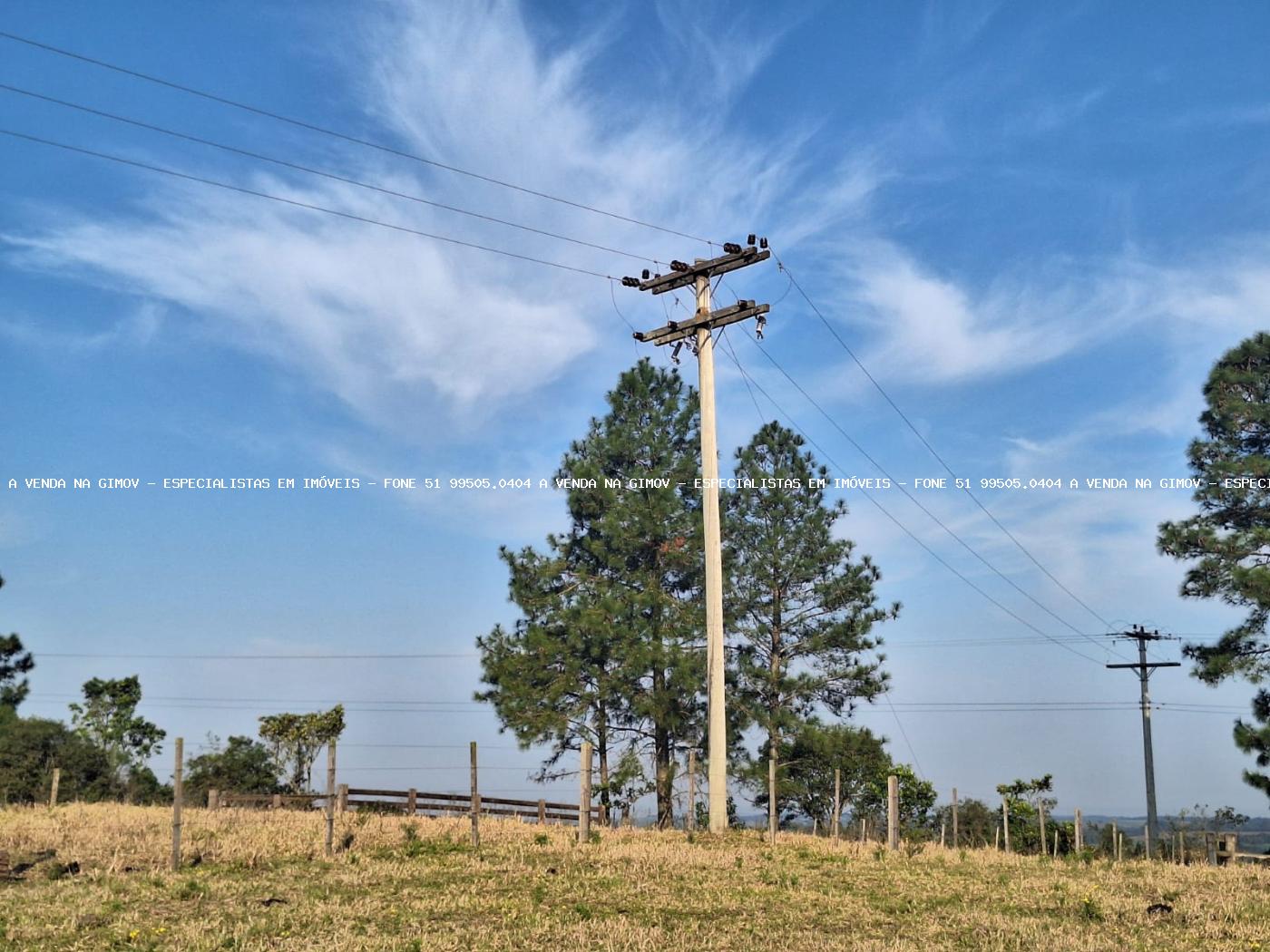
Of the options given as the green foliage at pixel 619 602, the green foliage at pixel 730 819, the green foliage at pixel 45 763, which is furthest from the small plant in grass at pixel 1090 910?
the green foliage at pixel 45 763

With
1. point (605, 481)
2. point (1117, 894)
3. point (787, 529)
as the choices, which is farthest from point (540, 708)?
point (1117, 894)

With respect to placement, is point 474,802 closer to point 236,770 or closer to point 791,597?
point 791,597

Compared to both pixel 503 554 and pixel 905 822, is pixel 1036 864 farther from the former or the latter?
pixel 905 822

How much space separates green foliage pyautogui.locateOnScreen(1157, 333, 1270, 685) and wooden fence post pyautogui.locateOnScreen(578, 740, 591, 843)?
22.4 m

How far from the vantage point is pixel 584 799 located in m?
23.7

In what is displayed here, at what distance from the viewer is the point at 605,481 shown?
4384 centimetres

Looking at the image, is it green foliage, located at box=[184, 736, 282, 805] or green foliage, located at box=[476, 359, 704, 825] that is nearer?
green foliage, located at box=[476, 359, 704, 825]

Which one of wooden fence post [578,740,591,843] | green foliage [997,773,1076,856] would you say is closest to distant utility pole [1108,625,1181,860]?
green foliage [997,773,1076,856]

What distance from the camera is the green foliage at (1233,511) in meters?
35.5

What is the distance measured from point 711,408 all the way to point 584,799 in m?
10.2

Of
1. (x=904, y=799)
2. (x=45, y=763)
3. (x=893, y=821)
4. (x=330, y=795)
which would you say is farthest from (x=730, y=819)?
(x=45, y=763)

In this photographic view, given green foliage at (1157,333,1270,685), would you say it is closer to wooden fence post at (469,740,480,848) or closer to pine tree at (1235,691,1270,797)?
pine tree at (1235,691,1270,797)

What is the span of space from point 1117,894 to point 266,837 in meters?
15.2

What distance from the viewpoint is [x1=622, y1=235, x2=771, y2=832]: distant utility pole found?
27188 millimetres
